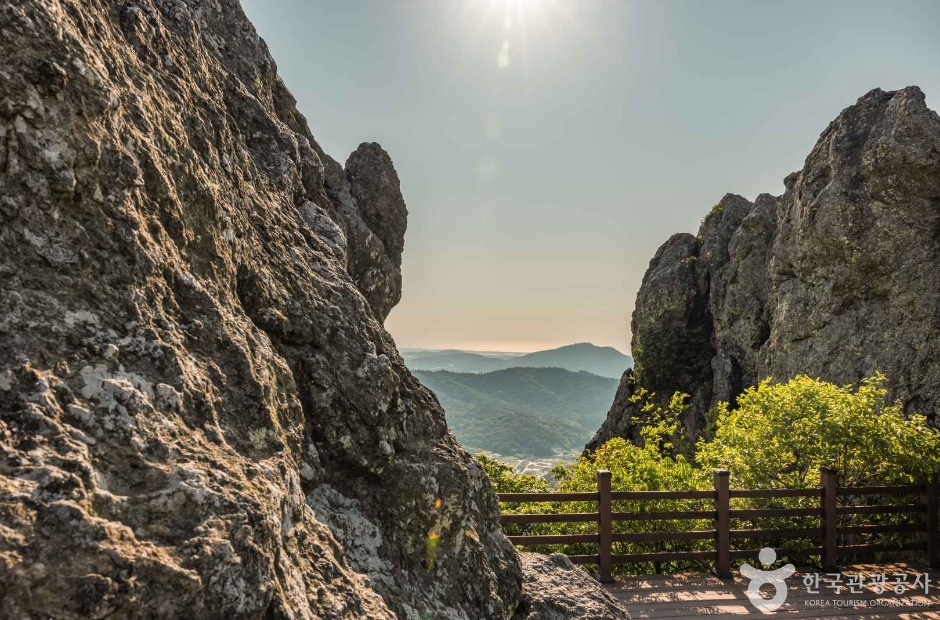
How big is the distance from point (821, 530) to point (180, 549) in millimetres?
9474

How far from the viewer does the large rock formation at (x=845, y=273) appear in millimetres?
17828

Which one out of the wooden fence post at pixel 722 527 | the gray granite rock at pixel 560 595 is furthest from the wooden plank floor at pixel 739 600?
the gray granite rock at pixel 560 595

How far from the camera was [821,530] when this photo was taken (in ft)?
26.8

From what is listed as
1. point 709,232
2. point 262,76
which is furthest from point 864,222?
point 262,76

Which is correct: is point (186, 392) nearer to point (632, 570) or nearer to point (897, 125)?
point (632, 570)

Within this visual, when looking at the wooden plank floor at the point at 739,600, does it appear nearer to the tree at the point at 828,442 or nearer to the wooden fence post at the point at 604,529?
the wooden fence post at the point at 604,529

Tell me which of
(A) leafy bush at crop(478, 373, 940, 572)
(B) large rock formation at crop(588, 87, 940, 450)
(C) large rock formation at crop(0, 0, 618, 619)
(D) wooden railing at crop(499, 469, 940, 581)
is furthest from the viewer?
(B) large rock formation at crop(588, 87, 940, 450)

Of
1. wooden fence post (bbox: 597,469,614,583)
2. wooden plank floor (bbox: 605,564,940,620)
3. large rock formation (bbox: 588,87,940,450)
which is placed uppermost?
large rock formation (bbox: 588,87,940,450)

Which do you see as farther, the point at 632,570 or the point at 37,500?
the point at 632,570

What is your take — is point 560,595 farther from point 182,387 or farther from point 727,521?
point 727,521

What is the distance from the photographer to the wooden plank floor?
648cm

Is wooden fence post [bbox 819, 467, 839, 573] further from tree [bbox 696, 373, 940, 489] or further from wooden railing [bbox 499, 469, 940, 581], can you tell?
tree [bbox 696, 373, 940, 489]

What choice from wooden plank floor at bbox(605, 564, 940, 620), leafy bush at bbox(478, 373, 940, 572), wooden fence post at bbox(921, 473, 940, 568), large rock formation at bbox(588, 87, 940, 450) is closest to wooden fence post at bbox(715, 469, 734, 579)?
wooden plank floor at bbox(605, 564, 940, 620)

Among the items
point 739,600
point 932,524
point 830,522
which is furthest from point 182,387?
point 932,524
